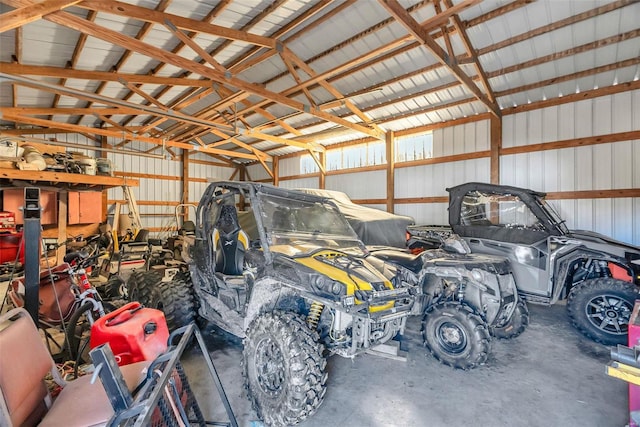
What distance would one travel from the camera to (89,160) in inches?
242

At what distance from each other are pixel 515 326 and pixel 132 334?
14.8 ft

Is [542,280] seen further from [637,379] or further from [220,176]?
[220,176]

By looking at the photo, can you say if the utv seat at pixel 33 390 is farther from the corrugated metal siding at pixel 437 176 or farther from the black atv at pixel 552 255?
the corrugated metal siding at pixel 437 176

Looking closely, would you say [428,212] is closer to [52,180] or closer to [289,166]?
[289,166]

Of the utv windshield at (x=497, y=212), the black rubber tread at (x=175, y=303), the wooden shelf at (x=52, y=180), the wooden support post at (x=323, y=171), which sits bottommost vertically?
the black rubber tread at (x=175, y=303)

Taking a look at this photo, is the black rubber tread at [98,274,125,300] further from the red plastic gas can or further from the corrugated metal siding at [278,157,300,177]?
the corrugated metal siding at [278,157,300,177]

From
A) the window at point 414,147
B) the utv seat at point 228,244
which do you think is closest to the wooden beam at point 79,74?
the utv seat at point 228,244

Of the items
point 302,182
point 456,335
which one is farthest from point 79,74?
point 302,182

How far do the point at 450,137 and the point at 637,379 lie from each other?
322 inches

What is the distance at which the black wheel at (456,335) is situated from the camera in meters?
3.23

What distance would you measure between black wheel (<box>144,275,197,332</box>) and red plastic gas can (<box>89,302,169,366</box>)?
99 cm

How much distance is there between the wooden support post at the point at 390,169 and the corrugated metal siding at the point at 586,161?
3.28 meters

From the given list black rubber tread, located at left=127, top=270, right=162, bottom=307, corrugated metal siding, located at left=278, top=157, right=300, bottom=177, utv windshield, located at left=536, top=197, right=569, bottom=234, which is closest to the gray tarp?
utv windshield, located at left=536, top=197, right=569, bottom=234

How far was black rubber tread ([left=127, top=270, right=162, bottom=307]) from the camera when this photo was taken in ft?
12.6
